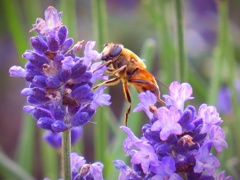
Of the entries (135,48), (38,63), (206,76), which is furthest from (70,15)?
(135,48)

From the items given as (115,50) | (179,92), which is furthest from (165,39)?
(179,92)

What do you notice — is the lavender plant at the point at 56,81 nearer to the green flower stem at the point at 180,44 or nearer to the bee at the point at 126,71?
the bee at the point at 126,71

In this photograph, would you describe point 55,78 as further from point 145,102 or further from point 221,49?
point 221,49

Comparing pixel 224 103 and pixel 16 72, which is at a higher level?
pixel 16 72

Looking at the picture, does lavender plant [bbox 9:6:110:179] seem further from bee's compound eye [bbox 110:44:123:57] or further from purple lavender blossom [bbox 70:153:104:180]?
bee's compound eye [bbox 110:44:123:57]

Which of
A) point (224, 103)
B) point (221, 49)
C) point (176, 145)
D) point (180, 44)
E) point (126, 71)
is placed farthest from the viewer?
point (224, 103)

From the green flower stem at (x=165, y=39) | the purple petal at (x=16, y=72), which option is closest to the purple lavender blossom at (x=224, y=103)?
the green flower stem at (x=165, y=39)
